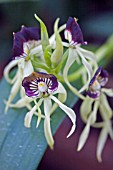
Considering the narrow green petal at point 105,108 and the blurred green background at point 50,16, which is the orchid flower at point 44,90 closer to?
the narrow green petal at point 105,108

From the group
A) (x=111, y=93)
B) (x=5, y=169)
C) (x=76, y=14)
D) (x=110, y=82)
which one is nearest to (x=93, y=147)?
(x=110, y=82)

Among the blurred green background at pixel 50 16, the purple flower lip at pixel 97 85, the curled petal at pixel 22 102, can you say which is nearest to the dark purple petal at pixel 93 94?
the purple flower lip at pixel 97 85

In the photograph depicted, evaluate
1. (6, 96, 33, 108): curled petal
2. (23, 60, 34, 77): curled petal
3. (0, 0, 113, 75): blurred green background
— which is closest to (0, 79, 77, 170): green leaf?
(6, 96, 33, 108): curled petal

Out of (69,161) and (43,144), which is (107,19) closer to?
(69,161)

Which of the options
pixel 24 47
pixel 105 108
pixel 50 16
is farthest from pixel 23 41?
pixel 50 16

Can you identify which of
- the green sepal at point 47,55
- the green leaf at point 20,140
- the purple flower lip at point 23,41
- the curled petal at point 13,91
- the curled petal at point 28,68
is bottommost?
the green leaf at point 20,140

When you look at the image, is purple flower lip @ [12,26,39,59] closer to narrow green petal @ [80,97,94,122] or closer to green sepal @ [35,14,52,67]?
green sepal @ [35,14,52,67]
